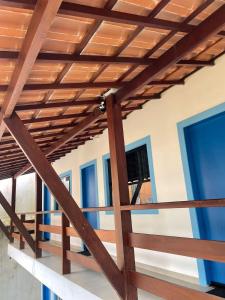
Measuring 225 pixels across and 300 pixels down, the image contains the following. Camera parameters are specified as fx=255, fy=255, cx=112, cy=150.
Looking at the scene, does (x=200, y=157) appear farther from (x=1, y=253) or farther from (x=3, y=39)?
(x=1, y=253)

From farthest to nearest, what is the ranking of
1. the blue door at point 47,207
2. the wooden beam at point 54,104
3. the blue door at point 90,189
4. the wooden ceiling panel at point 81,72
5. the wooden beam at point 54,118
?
the blue door at point 47,207, the blue door at point 90,189, the wooden beam at point 54,118, the wooden beam at point 54,104, the wooden ceiling panel at point 81,72

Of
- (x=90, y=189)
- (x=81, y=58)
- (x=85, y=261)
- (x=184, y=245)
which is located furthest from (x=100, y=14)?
(x=90, y=189)

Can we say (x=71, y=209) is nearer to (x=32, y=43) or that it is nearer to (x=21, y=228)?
(x=32, y=43)

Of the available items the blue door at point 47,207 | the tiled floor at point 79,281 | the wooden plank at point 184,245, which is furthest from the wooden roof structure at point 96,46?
the blue door at point 47,207

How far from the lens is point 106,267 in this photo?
251 centimetres

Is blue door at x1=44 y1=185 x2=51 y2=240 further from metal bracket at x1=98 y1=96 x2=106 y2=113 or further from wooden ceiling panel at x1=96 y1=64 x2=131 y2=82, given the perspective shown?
wooden ceiling panel at x1=96 y1=64 x2=131 y2=82

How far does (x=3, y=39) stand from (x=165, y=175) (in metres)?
2.64

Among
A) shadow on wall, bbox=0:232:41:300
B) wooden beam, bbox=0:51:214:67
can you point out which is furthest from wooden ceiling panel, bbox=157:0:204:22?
shadow on wall, bbox=0:232:41:300

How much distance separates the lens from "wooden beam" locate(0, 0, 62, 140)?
1450 mm

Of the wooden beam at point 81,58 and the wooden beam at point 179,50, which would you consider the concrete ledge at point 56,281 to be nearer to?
the wooden beam at point 179,50

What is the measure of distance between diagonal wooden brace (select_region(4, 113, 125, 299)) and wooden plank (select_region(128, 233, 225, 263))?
325 millimetres

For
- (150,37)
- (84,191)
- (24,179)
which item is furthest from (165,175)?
(24,179)

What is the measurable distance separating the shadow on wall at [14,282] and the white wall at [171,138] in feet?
24.2

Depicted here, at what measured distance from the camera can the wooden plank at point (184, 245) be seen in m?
1.80
